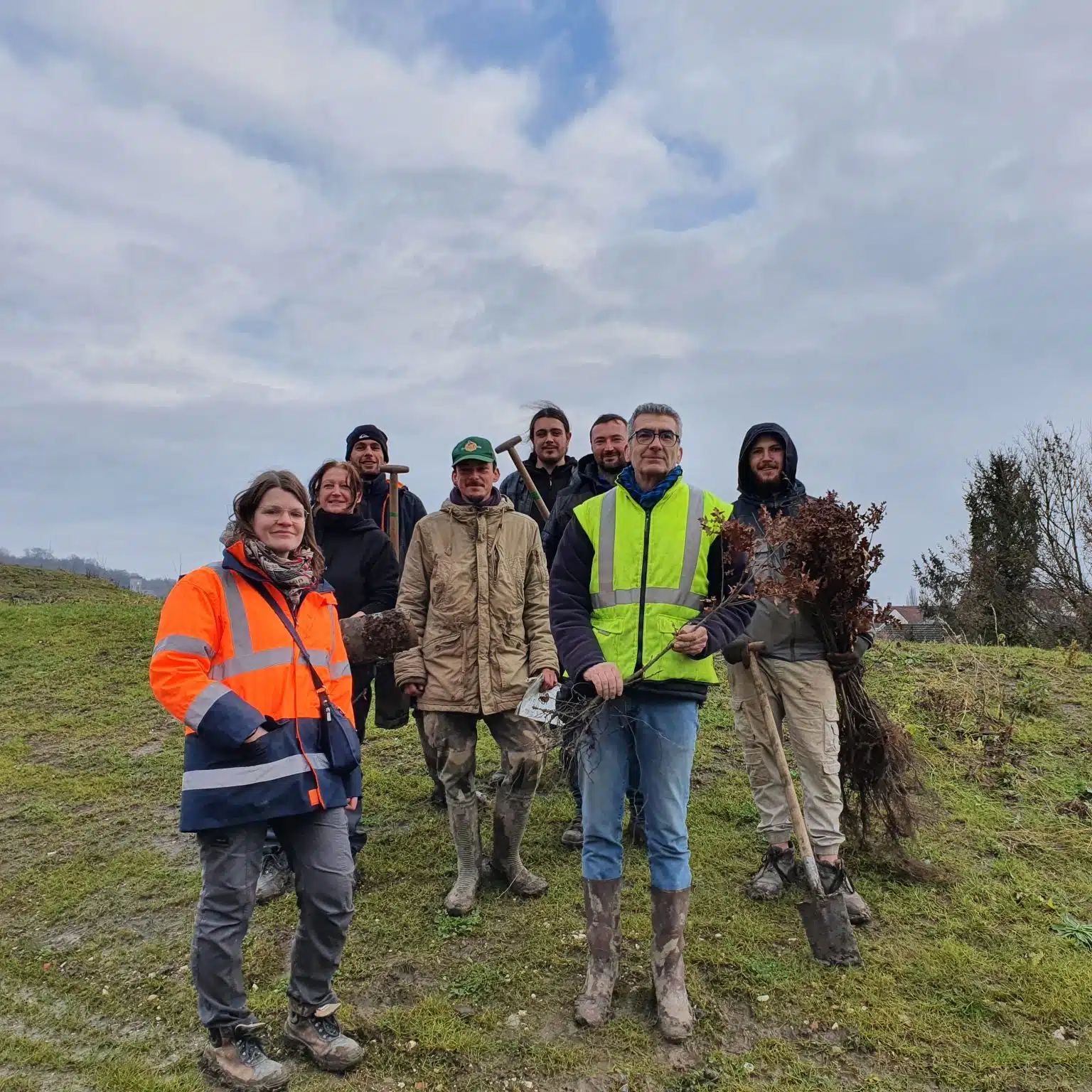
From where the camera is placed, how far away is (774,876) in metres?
4.13

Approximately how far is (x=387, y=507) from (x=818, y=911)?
362 cm

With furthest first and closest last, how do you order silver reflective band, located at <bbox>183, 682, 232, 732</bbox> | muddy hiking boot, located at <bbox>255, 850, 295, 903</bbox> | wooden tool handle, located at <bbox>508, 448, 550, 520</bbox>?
wooden tool handle, located at <bbox>508, 448, 550, 520</bbox>
muddy hiking boot, located at <bbox>255, 850, 295, 903</bbox>
silver reflective band, located at <bbox>183, 682, 232, 732</bbox>

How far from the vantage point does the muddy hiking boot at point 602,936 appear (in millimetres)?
3135

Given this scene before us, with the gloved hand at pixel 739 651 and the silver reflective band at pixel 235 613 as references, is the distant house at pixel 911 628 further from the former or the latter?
the silver reflective band at pixel 235 613

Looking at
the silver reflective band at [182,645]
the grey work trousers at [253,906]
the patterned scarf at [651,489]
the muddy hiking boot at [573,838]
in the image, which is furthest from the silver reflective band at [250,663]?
the muddy hiking boot at [573,838]

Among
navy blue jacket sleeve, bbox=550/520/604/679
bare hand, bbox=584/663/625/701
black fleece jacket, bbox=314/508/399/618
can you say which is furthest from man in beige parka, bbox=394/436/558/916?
bare hand, bbox=584/663/625/701

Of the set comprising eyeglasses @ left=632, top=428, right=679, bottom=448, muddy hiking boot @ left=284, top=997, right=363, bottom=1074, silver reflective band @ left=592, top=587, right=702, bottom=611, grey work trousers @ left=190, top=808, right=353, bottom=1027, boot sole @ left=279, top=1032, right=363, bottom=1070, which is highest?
eyeglasses @ left=632, top=428, right=679, bottom=448

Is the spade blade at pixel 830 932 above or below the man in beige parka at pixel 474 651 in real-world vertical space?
below

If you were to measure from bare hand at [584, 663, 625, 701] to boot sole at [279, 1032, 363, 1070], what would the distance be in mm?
1646

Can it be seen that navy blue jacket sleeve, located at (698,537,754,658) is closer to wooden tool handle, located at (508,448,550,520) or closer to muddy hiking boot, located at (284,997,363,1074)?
wooden tool handle, located at (508,448,550,520)

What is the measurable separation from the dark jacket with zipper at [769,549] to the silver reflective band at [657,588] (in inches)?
25.0

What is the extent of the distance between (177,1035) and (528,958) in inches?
59.0

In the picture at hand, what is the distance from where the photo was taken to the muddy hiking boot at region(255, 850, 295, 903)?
13.6ft

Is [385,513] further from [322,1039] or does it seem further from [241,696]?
[322,1039]
